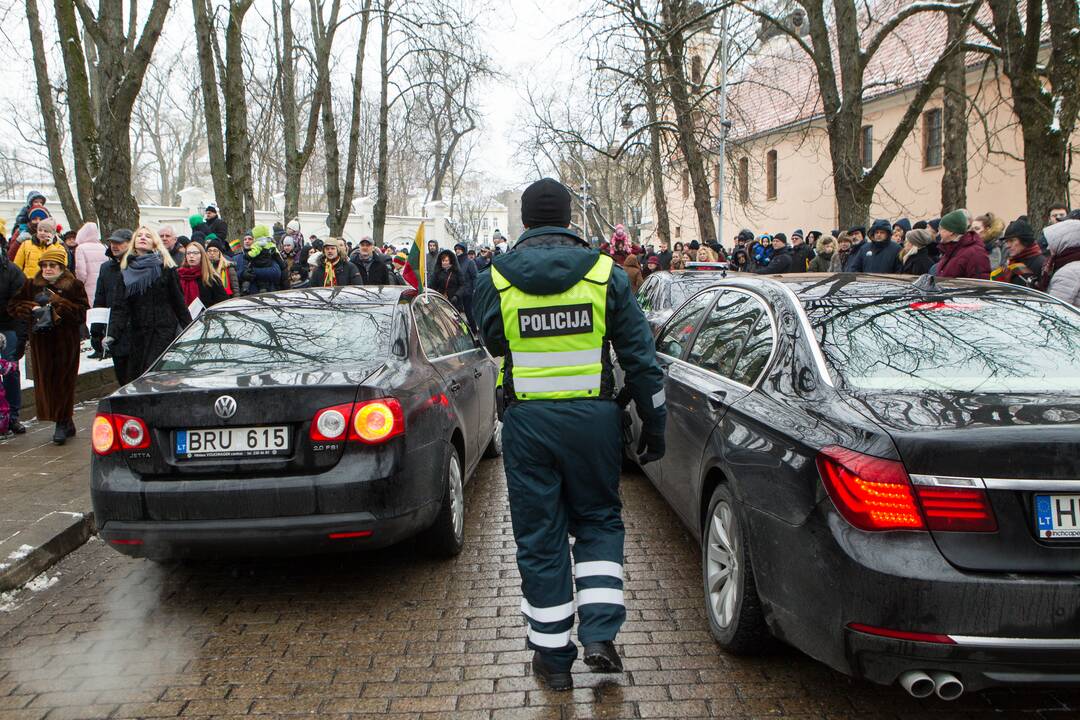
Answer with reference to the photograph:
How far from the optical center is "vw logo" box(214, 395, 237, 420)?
155 inches

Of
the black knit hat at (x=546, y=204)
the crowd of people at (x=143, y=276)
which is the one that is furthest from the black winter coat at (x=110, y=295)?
the black knit hat at (x=546, y=204)

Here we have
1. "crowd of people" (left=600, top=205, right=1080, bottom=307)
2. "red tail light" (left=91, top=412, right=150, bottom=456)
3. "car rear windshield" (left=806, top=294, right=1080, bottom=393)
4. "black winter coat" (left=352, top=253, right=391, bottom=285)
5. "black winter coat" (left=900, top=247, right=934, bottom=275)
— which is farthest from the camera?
"black winter coat" (left=352, top=253, right=391, bottom=285)

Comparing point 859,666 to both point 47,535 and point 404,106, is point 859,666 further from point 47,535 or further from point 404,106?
point 404,106

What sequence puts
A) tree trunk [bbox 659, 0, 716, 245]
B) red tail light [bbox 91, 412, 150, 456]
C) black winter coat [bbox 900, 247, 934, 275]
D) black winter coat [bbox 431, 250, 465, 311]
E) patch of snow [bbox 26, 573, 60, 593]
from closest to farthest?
red tail light [bbox 91, 412, 150, 456] < patch of snow [bbox 26, 573, 60, 593] < black winter coat [bbox 900, 247, 934, 275] < black winter coat [bbox 431, 250, 465, 311] < tree trunk [bbox 659, 0, 716, 245]

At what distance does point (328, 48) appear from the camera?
21.6 meters

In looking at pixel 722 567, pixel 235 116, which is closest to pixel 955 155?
pixel 235 116

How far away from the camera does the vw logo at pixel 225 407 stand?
3941 millimetres

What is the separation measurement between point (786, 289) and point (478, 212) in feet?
329

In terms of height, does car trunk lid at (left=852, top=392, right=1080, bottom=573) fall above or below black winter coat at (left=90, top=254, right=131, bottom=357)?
below

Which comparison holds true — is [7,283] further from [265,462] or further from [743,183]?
[743,183]

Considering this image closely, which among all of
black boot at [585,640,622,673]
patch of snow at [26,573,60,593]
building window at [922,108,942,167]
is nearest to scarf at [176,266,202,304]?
patch of snow at [26,573,60,593]

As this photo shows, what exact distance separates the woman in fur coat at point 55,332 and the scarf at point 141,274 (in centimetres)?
62

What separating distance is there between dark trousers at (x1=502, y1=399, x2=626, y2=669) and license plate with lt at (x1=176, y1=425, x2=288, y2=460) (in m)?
1.21

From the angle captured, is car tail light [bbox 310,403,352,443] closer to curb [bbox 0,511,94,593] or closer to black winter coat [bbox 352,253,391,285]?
curb [bbox 0,511,94,593]
